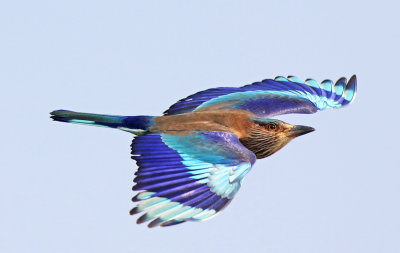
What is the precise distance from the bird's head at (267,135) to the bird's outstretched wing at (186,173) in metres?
0.44

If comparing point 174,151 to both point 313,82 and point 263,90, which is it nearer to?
point 263,90

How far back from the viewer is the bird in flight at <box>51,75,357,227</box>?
8.73 metres

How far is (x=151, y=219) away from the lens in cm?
837

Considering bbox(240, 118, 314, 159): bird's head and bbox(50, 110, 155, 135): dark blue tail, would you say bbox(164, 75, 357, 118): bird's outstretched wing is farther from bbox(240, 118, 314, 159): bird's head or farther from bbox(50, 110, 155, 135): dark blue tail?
bbox(50, 110, 155, 135): dark blue tail

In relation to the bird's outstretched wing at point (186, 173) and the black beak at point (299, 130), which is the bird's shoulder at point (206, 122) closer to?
the bird's outstretched wing at point (186, 173)

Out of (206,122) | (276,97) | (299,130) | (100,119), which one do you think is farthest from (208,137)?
(276,97)

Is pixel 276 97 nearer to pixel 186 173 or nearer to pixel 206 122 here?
pixel 206 122

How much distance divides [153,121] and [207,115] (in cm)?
65

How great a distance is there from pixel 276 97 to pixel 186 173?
3.09m

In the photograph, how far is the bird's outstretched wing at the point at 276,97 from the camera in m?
11.5

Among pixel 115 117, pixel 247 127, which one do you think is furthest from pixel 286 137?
pixel 115 117

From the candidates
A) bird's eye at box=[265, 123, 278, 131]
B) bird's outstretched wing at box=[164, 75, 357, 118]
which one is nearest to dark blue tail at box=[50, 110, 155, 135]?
bird's outstretched wing at box=[164, 75, 357, 118]

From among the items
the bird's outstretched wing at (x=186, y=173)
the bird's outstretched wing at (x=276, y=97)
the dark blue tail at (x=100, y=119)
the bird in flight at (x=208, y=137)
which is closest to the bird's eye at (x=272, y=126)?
the bird in flight at (x=208, y=137)

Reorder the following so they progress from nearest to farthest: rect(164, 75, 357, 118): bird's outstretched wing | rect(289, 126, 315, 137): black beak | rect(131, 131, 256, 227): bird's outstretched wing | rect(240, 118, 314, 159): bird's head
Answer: rect(131, 131, 256, 227): bird's outstretched wing, rect(240, 118, 314, 159): bird's head, rect(289, 126, 315, 137): black beak, rect(164, 75, 357, 118): bird's outstretched wing
